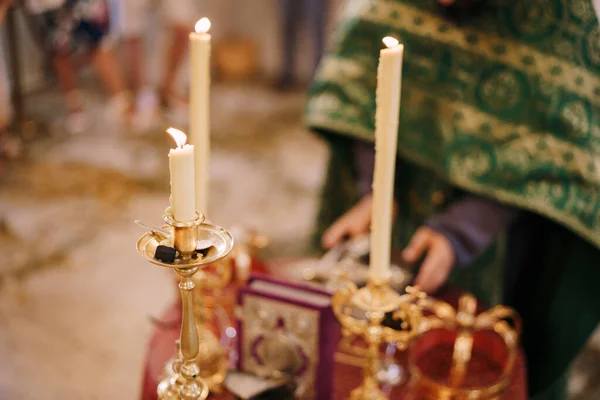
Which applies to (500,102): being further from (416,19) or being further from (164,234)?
(164,234)

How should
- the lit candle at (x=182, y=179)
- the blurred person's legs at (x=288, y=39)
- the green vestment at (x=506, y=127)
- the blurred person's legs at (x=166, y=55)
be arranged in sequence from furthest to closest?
the blurred person's legs at (x=288, y=39) → the blurred person's legs at (x=166, y=55) → the green vestment at (x=506, y=127) → the lit candle at (x=182, y=179)

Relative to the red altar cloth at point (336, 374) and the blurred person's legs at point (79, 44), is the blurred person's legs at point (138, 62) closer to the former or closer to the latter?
the blurred person's legs at point (79, 44)

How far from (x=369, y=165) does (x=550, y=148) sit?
35 cm

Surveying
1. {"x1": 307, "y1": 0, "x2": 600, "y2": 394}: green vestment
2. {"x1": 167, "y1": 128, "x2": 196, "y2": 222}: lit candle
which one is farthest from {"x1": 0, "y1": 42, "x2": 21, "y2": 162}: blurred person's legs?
{"x1": 167, "y1": 128, "x2": 196, "y2": 222}: lit candle

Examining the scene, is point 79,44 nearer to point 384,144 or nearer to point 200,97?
point 200,97

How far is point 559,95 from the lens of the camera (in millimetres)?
1156

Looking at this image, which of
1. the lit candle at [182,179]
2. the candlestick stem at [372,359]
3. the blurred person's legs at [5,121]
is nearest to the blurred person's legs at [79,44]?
the blurred person's legs at [5,121]

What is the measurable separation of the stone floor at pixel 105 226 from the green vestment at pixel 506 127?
73 cm

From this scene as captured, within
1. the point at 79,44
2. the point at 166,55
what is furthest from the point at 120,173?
the point at 166,55

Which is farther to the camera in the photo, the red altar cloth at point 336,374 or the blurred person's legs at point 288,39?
the blurred person's legs at point 288,39

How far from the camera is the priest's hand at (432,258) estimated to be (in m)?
1.15

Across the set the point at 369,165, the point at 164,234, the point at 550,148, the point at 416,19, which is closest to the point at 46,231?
the point at 369,165

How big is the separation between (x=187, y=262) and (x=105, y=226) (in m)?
2.25

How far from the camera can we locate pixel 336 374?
1034 mm
